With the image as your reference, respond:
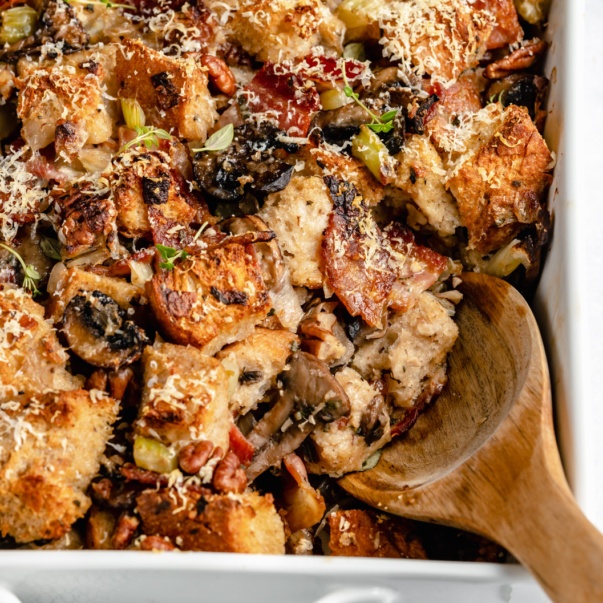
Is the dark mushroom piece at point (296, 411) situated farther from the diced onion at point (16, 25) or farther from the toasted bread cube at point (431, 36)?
the diced onion at point (16, 25)

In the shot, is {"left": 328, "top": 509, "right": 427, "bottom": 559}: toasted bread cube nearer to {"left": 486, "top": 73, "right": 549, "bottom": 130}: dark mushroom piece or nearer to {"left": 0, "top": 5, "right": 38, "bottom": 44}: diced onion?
{"left": 486, "top": 73, "right": 549, "bottom": 130}: dark mushroom piece

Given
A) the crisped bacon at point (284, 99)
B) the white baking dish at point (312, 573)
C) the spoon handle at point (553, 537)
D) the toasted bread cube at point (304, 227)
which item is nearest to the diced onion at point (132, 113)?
the crisped bacon at point (284, 99)

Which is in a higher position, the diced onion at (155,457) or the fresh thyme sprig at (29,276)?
the fresh thyme sprig at (29,276)

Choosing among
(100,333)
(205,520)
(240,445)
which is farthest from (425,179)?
(205,520)

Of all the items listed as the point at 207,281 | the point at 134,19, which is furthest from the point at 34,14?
the point at 207,281

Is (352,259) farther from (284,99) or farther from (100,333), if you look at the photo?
(100,333)

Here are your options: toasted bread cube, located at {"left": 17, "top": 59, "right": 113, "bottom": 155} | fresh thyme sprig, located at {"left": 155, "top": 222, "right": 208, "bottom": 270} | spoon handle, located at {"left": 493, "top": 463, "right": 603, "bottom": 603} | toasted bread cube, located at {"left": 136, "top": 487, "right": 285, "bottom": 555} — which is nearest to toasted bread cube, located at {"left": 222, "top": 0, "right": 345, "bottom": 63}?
toasted bread cube, located at {"left": 17, "top": 59, "right": 113, "bottom": 155}

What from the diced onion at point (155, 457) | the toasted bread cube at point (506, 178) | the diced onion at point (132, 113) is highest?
the diced onion at point (132, 113)
